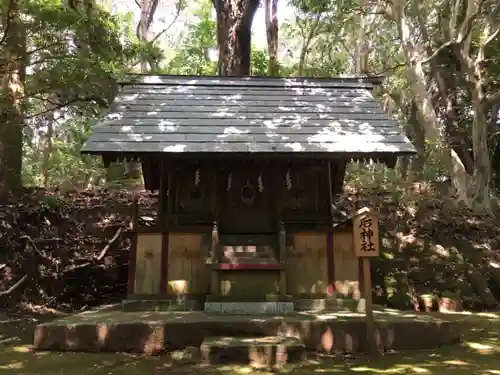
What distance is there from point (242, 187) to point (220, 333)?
10.2 ft

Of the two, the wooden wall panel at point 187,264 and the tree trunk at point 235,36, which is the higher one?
the tree trunk at point 235,36

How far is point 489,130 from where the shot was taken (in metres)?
18.3

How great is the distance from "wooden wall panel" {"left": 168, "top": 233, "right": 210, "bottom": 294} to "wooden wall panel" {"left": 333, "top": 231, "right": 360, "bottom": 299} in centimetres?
232

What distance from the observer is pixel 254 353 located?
18.9ft

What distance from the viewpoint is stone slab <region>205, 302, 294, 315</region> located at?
770 centimetres

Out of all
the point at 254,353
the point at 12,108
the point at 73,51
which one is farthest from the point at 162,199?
the point at 12,108

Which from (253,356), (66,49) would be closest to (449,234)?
(253,356)

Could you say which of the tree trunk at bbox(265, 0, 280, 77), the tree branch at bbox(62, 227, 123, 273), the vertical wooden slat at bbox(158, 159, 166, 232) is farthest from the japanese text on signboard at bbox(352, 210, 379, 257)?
the tree trunk at bbox(265, 0, 280, 77)

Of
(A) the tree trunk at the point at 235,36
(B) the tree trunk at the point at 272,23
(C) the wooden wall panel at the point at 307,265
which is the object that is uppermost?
(B) the tree trunk at the point at 272,23

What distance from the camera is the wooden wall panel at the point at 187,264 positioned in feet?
26.8

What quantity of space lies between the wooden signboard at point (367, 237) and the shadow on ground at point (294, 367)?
1.39 meters

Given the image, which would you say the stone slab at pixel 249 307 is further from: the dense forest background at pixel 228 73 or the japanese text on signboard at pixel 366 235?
the dense forest background at pixel 228 73

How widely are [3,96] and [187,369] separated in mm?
7458

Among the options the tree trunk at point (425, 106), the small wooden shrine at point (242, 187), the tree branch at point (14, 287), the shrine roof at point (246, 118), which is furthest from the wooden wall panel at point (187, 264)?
the tree trunk at point (425, 106)
